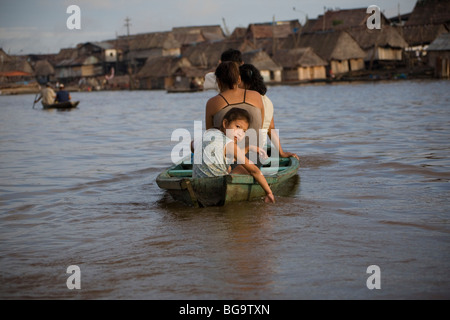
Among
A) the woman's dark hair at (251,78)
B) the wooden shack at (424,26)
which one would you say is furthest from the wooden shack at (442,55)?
the woman's dark hair at (251,78)

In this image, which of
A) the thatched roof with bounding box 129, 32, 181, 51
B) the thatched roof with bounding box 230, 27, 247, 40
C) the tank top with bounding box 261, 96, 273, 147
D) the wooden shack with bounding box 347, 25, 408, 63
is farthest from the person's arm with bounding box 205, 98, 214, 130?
the thatched roof with bounding box 129, 32, 181, 51

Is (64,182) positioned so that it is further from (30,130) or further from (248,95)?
(30,130)

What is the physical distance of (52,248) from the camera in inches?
170

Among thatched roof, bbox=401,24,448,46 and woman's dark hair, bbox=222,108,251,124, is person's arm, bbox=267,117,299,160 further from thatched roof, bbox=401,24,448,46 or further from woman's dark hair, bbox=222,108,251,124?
thatched roof, bbox=401,24,448,46

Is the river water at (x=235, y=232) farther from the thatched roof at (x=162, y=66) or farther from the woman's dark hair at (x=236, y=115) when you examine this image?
the thatched roof at (x=162, y=66)

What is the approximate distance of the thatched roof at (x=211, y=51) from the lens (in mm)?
52531

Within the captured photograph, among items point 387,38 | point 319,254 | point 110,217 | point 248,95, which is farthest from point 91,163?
point 387,38

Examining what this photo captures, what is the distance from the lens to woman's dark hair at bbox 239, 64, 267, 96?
18.1 ft

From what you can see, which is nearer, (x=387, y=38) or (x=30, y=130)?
(x=30, y=130)

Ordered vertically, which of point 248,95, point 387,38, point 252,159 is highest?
point 387,38

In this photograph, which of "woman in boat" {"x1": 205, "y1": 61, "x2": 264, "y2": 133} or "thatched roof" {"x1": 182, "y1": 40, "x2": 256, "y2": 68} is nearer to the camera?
"woman in boat" {"x1": 205, "y1": 61, "x2": 264, "y2": 133}

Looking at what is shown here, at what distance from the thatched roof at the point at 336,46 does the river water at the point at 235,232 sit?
116ft

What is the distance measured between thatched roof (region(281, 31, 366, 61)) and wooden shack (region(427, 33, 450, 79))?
8.37 m
